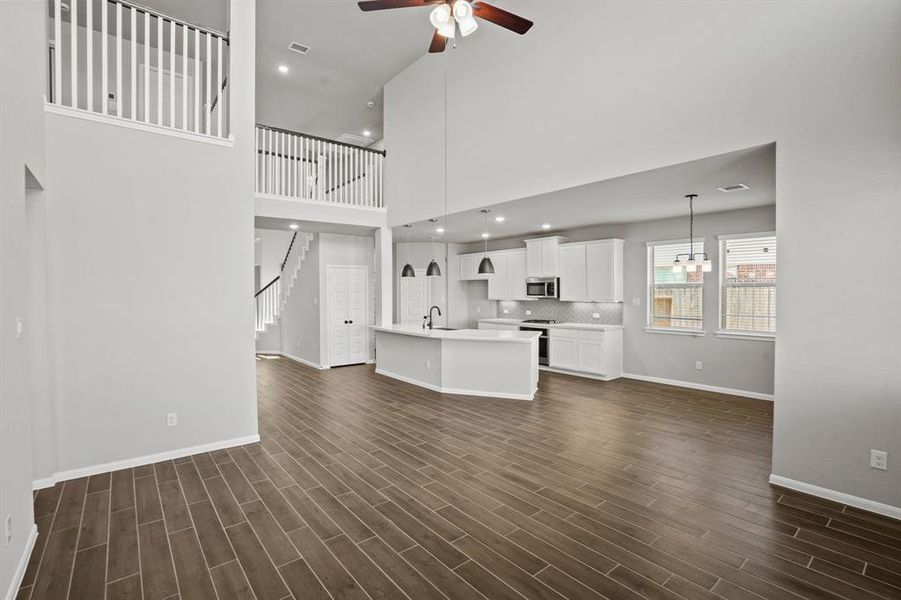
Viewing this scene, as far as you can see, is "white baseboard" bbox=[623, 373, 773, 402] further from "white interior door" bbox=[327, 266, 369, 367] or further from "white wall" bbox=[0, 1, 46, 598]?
"white wall" bbox=[0, 1, 46, 598]

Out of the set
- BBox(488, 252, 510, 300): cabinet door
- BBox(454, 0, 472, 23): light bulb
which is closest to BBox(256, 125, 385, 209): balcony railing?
BBox(488, 252, 510, 300): cabinet door

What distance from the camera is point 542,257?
8.58m

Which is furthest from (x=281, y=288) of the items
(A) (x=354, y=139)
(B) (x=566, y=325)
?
(B) (x=566, y=325)

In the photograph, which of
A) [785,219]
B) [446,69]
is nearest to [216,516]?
[785,219]

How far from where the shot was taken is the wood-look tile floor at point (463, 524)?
228cm

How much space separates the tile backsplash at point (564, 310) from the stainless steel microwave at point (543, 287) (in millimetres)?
455

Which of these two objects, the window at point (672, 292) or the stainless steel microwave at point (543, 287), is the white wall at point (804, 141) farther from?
the stainless steel microwave at point (543, 287)

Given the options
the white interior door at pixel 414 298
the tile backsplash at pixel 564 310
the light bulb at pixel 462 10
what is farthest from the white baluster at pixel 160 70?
the tile backsplash at pixel 564 310

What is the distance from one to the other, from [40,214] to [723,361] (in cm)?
806

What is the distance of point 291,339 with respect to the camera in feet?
32.4

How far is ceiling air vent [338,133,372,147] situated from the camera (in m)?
10.2

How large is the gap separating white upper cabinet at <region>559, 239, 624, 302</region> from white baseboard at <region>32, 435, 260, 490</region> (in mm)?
5852

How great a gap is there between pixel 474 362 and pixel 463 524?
356cm

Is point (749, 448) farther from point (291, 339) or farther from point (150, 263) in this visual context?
point (291, 339)
